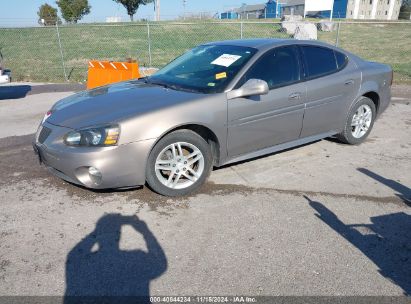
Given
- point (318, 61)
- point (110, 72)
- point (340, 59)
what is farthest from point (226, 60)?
point (110, 72)

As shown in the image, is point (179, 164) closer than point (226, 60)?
Yes

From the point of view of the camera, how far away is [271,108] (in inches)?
165

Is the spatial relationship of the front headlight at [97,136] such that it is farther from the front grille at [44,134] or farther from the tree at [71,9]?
the tree at [71,9]

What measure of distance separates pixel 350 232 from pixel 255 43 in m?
2.56

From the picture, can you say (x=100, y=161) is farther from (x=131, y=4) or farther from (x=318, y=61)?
(x=131, y=4)

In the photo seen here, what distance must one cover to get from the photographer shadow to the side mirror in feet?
5.57

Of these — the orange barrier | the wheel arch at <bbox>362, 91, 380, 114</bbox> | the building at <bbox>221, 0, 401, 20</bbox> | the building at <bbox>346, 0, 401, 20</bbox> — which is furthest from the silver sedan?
the building at <bbox>346, 0, 401, 20</bbox>

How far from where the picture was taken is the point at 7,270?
8.87 feet

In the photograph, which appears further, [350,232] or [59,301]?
[350,232]

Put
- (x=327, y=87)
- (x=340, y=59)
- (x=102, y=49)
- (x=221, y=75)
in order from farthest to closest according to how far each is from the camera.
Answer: (x=102, y=49) < (x=340, y=59) < (x=327, y=87) < (x=221, y=75)

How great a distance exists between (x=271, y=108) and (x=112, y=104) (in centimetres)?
179

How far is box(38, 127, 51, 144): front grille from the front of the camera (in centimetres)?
369

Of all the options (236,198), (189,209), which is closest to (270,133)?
(236,198)

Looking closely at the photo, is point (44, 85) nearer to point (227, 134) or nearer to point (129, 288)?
point (227, 134)
